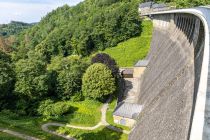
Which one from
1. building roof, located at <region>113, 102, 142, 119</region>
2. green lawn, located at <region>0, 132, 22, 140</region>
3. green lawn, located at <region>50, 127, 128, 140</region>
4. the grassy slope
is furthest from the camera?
the grassy slope

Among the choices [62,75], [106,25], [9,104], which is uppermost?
[106,25]

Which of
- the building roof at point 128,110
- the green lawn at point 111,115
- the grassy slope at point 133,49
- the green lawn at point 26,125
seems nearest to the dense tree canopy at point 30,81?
the green lawn at point 26,125

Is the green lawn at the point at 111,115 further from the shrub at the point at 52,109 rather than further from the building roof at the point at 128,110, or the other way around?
the shrub at the point at 52,109

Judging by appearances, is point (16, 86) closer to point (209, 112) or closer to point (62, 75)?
point (62, 75)

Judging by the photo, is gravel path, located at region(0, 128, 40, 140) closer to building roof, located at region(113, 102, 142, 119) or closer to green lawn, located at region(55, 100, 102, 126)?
green lawn, located at region(55, 100, 102, 126)

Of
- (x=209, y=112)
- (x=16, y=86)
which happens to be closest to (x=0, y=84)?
(x=16, y=86)

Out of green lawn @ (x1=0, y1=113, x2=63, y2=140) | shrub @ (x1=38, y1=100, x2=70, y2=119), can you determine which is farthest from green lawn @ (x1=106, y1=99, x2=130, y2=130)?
green lawn @ (x1=0, y1=113, x2=63, y2=140)
